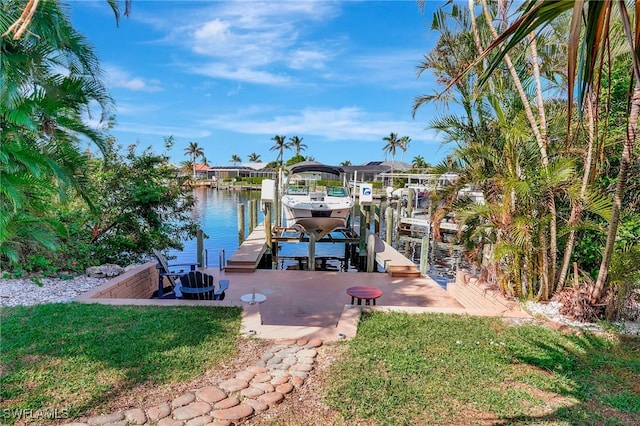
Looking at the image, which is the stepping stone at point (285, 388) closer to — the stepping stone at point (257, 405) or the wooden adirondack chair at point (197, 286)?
the stepping stone at point (257, 405)

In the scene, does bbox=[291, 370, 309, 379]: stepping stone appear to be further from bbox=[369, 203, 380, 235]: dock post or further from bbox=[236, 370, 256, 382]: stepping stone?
bbox=[369, 203, 380, 235]: dock post

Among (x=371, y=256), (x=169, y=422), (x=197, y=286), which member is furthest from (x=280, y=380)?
(x=371, y=256)

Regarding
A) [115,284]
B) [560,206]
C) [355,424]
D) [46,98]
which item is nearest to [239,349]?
[355,424]

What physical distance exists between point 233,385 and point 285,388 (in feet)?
1.54

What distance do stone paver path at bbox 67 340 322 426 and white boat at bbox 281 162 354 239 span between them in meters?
8.91

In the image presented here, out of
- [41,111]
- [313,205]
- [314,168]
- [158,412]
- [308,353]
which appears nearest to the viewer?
[158,412]

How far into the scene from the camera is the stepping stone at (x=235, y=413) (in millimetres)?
3002

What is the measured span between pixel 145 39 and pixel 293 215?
718 centimetres

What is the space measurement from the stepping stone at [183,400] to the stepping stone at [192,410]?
40 millimetres

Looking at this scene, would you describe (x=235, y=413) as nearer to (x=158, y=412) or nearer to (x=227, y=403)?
(x=227, y=403)

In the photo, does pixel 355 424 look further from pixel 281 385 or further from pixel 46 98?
pixel 46 98

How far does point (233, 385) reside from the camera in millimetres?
3451

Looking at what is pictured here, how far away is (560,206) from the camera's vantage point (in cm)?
586

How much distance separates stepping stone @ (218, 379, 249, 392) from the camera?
3398 mm
